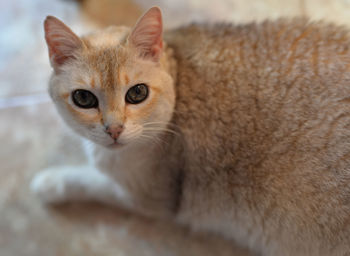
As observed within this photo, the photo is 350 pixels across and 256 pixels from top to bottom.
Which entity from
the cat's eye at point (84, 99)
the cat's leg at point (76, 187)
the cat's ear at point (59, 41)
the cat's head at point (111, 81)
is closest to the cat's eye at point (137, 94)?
the cat's head at point (111, 81)

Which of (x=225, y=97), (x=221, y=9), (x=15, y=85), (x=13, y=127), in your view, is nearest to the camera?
(x=225, y=97)

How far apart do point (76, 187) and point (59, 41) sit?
76cm

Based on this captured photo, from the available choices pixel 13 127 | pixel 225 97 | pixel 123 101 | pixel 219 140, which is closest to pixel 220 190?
pixel 219 140

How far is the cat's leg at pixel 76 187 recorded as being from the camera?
1.55 metres

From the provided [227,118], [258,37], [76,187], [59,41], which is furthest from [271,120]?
[76,187]

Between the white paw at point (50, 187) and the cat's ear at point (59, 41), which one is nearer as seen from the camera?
the cat's ear at point (59, 41)

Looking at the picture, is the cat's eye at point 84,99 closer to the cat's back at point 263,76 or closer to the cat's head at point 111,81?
the cat's head at point 111,81

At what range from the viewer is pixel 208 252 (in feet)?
4.99

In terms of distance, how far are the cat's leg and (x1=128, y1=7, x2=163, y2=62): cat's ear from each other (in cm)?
65

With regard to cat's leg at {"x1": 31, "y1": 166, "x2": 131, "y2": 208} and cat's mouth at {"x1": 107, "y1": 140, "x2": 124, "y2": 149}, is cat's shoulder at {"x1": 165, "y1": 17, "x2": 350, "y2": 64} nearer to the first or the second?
cat's mouth at {"x1": 107, "y1": 140, "x2": 124, "y2": 149}

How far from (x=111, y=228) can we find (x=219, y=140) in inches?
28.6

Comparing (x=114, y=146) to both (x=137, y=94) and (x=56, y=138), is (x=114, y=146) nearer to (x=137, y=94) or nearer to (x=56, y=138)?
(x=137, y=94)

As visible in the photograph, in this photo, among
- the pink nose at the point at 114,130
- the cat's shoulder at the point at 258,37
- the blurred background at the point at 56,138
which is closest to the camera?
the pink nose at the point at 114,130

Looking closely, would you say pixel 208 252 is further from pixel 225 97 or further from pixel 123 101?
pixel 123 101
